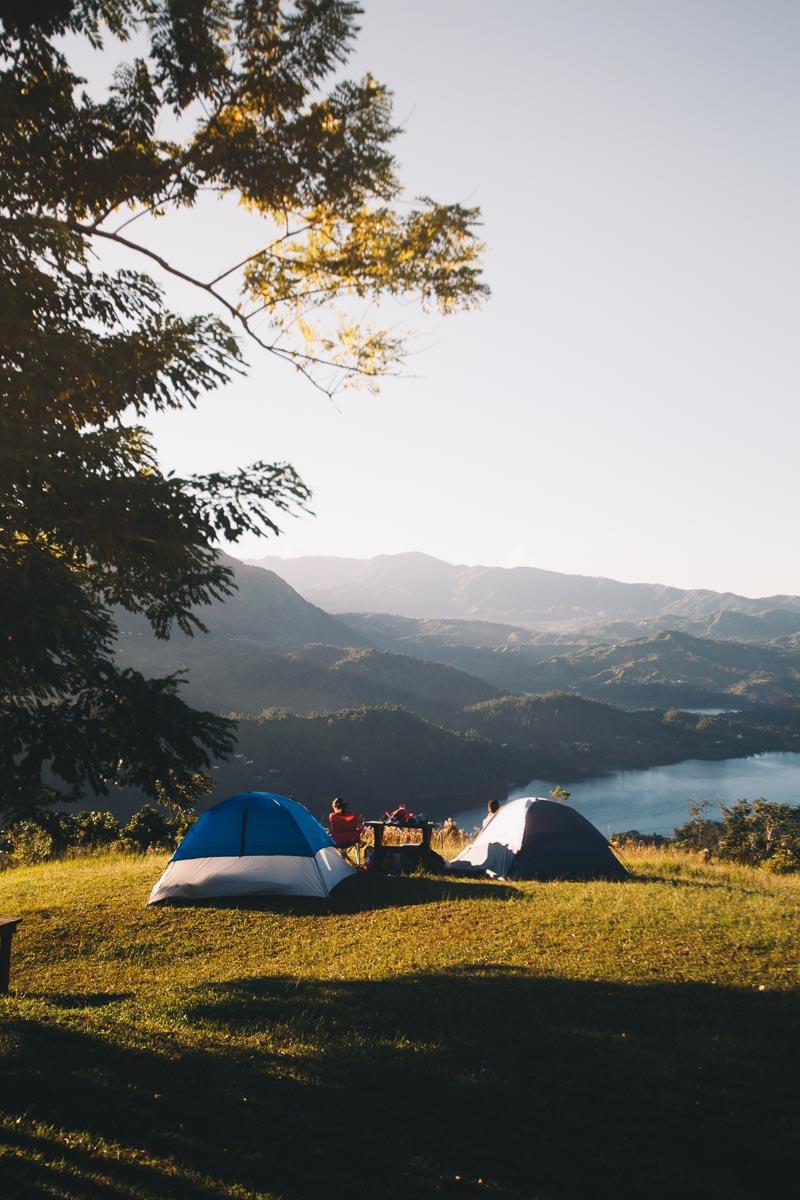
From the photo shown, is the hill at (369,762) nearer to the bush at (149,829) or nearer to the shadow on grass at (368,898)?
the bush at (149,829)

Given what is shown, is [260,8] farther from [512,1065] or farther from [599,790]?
[599,790]

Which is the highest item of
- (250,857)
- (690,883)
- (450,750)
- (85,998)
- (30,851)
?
(85,998)

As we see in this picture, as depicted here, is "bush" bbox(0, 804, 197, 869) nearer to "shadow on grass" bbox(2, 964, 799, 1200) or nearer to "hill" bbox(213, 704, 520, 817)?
"shadow on grass" bbox(2, 964, 799, 1200)

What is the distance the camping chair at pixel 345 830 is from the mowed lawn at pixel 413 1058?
3890 mm

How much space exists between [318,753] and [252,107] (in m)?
127

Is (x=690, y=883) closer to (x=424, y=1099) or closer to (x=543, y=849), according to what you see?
(x=543, y=849)

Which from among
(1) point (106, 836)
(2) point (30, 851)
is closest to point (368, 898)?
(1) point (106, 836)

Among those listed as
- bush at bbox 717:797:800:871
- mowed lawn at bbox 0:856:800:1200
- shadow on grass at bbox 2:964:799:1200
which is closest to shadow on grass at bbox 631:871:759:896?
mowed lawn at bbox 0:856:800:1200

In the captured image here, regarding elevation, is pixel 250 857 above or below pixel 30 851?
above

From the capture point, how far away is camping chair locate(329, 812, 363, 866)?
556 inches

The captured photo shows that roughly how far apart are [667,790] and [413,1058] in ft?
460

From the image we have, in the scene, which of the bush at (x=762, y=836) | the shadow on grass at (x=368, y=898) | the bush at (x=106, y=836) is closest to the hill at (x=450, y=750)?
the bush at (x=762, y=836)

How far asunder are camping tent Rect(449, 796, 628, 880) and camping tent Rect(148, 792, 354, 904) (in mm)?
3602

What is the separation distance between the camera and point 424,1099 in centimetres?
496
